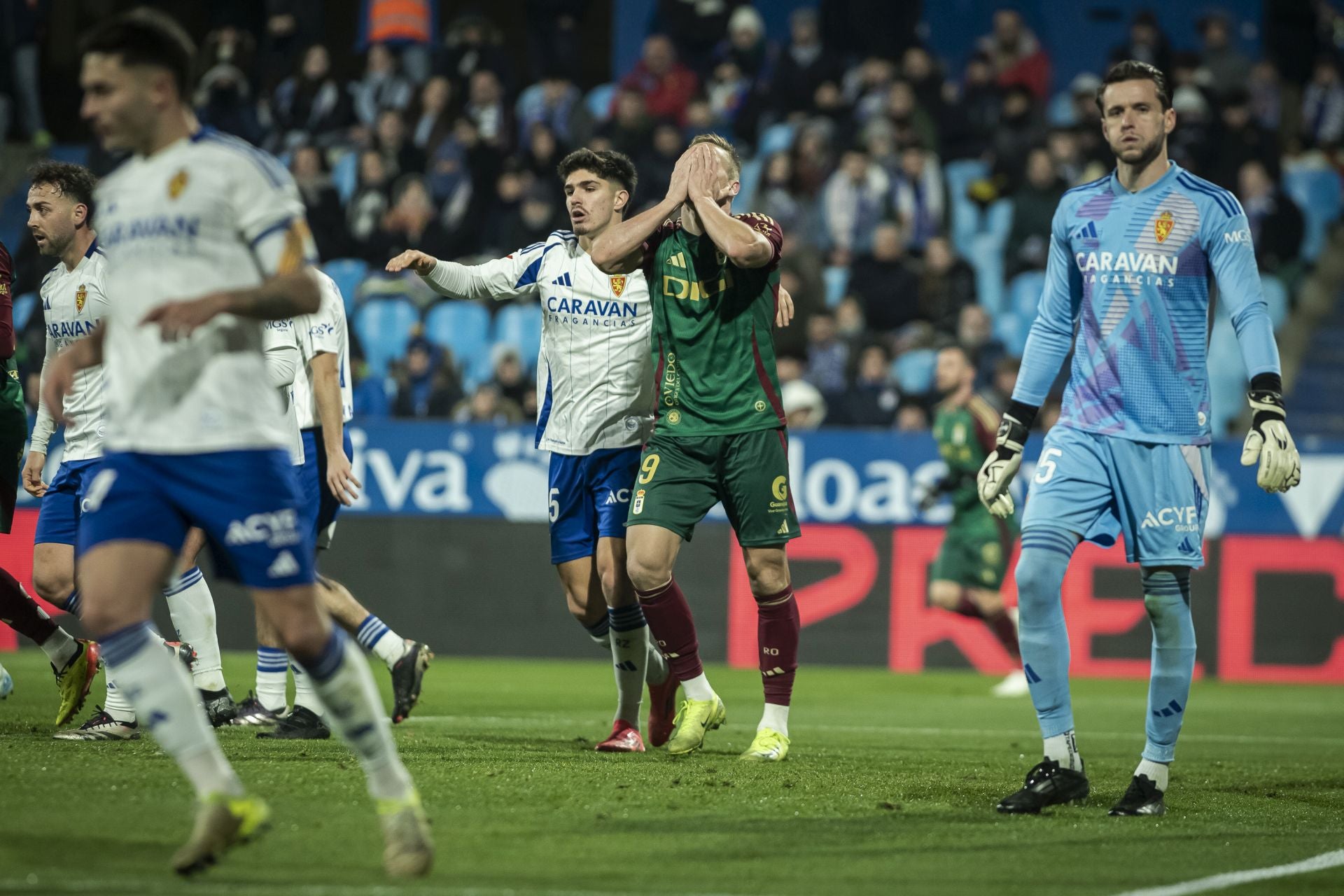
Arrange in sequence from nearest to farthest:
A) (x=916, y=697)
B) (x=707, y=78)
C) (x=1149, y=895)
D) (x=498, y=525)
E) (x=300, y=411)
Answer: (x=1149, y=895) < (x=300, y=411) < (x=916, y=697) < (x=498, y=525) < (x=707, y=78)

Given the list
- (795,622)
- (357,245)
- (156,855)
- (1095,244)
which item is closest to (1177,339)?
(1095,244)

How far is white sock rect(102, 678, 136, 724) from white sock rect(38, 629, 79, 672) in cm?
50

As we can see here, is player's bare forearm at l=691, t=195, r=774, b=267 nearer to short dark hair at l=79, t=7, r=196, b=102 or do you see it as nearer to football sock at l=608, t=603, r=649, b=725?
football sock at l=608, t=603, r=649, b=725

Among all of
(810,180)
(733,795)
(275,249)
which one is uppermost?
(810,180)

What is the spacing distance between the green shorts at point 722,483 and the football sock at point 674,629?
30 cm

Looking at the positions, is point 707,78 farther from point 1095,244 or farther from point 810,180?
point 1095,244

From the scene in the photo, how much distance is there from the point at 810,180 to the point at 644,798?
12.7m

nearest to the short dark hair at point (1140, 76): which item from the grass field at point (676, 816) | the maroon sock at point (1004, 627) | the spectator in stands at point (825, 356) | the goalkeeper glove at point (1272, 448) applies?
the goalkeeper glove at point (1272, 448)

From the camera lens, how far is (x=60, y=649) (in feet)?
25.1

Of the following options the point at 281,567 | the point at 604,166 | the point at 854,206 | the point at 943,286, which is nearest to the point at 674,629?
the point at 604,166

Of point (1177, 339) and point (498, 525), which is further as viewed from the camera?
point (498, 525)

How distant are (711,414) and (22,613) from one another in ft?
11.5

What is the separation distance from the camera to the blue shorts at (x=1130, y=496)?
5828 millimetres

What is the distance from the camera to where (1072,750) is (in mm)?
5961
